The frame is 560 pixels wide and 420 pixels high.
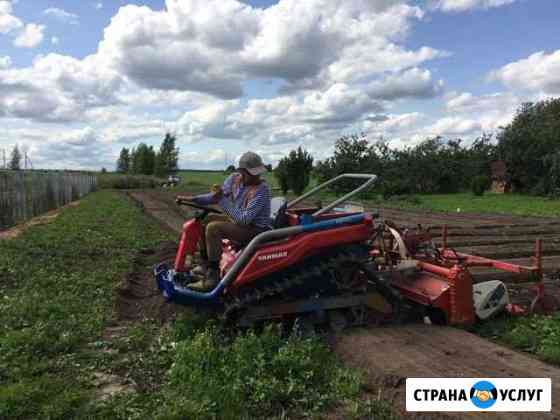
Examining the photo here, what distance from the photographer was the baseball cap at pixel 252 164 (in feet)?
18.3

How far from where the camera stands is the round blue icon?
3.88 m

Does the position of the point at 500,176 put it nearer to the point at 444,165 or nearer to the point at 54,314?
the point at 444,165

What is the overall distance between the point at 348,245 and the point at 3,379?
3.23m

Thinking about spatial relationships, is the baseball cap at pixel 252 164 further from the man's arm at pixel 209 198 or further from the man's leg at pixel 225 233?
the man's leg at pixel 225 233

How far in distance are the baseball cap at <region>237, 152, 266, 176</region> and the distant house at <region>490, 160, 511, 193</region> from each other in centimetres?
3931

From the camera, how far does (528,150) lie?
38.9 metres

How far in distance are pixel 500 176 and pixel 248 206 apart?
3968 cm

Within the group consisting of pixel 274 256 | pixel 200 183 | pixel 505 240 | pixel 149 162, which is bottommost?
pixel 505 240

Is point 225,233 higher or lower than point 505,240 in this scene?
higher

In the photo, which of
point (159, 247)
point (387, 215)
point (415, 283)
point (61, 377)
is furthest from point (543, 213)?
point (61, 377)

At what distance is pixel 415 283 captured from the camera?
615cm

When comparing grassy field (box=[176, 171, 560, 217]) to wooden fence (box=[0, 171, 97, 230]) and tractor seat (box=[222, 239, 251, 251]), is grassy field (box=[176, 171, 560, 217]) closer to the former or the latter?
wooden fence (box=[0, 171, 97, 230])

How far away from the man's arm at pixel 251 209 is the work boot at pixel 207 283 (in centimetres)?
61

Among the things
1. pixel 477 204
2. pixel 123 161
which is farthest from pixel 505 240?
pixel 123 161
